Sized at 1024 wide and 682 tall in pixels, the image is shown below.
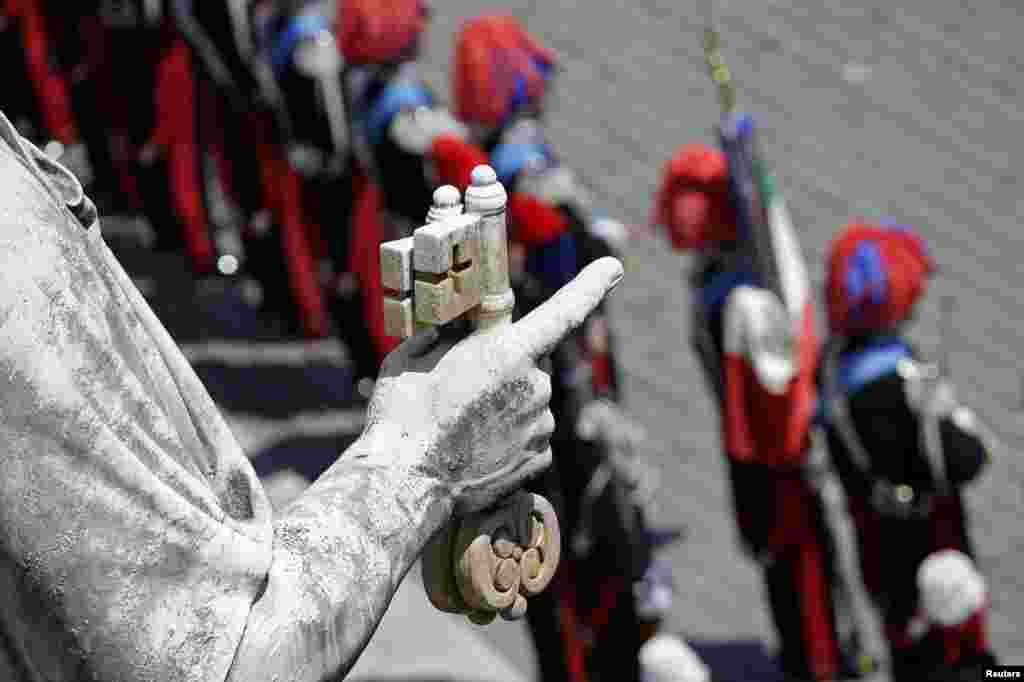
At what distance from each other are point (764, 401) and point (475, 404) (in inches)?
148

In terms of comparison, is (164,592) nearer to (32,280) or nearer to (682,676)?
(32,280)

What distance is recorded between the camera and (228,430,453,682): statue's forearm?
2512 millimetres

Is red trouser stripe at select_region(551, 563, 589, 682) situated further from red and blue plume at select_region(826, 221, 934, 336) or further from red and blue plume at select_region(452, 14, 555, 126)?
red and blue plume at select_region(452, 14, 555, 126)

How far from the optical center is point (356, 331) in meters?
8.45

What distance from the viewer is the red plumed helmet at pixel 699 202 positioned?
6578 millimetres

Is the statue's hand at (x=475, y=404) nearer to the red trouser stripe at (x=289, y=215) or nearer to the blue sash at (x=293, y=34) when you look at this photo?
the blue sash at (x=293, y=34)

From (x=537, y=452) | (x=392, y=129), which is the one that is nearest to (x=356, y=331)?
(x=392, y=129)

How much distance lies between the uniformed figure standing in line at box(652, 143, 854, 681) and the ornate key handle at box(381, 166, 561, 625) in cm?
352

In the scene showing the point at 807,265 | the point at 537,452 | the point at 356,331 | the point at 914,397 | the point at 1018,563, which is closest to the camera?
the point at 537,452

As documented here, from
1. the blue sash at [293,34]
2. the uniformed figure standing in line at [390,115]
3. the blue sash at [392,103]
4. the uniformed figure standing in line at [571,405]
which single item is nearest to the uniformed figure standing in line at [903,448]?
the uniformed figure standing in line at [571,405]

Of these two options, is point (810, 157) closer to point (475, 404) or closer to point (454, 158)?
point (454, 158)

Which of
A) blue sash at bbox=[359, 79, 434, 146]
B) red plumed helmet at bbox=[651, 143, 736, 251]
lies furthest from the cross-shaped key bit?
blue sash at bbox=[359, 79, 434, 146]

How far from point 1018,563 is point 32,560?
543cm

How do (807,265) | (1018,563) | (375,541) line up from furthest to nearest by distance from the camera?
(807,265) → (1018,563) → (375,541)
